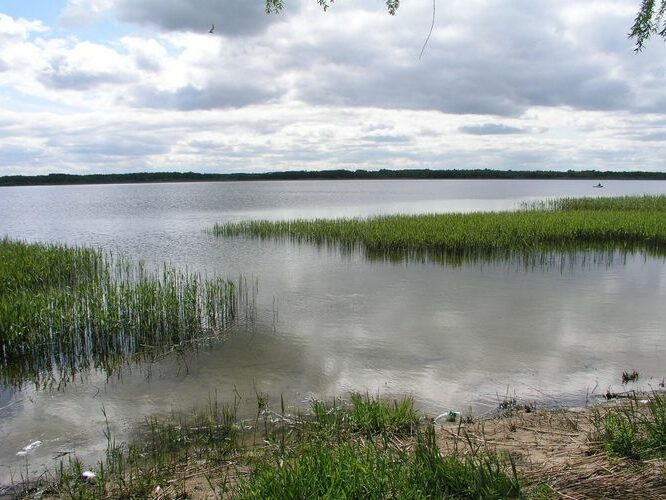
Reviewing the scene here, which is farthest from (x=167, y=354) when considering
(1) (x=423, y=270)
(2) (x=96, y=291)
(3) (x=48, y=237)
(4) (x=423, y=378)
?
(3) (x=48, y=237)

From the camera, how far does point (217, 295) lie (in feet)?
41.4

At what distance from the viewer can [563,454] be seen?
4500mm

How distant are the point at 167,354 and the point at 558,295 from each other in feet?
33.8

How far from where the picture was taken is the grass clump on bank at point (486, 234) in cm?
2036

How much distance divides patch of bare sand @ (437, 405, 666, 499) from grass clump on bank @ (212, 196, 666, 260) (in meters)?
13.7

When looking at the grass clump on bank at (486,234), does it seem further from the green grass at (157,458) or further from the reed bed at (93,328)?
the green grass at (157,458)

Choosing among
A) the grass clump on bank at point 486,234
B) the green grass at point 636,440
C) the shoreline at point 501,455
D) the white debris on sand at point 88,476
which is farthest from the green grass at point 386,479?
the grass clump on bank at point 486,234

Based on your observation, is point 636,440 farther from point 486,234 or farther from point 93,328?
point 486,234

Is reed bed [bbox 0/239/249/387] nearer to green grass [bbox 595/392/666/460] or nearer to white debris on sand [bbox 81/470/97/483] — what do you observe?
white debris on sand [bbox 81/470/97/483]

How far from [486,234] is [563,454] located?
17460 millimetres

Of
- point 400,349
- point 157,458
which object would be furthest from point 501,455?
point 400,349

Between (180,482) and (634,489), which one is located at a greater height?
(634,489)

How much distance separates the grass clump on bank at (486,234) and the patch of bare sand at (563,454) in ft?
45.0

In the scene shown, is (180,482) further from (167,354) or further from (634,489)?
(167,354)
